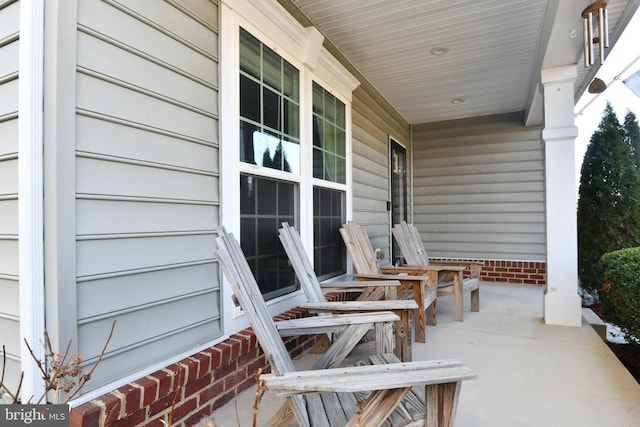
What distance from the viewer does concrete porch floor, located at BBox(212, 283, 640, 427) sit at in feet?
5.86

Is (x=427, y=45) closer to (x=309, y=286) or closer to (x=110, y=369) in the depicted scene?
(x=309, y=286)

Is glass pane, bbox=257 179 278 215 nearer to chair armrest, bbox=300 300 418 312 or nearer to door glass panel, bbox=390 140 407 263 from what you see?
chair armrest, bbox=300 300 418 312

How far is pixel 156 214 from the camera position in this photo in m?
1.62

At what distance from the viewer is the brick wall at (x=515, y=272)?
212 inches

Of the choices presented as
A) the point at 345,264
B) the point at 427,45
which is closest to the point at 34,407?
the point at 345,264

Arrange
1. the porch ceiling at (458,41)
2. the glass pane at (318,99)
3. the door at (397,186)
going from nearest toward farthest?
the porch ceiling at (458,41), the glass pane at (318,99), the door at (397,186)

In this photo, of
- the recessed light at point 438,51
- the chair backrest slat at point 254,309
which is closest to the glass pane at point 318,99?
the recessed light at point 438,51

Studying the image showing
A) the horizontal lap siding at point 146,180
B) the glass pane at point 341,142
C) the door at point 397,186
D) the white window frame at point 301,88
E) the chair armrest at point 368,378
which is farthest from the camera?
the door at point 397,186

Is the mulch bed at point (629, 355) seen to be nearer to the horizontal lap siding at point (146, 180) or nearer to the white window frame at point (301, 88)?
the white window frame at point (301, 88)

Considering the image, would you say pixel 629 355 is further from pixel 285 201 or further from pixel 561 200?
pixel 285 201

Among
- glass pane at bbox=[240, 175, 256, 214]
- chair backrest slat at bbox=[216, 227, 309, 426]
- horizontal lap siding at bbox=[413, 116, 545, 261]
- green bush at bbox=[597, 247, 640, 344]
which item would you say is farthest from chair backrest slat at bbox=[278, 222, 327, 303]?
horizontal lap siding at bbox=[413, 116, 545, 261]

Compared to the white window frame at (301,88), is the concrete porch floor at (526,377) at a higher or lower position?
lower

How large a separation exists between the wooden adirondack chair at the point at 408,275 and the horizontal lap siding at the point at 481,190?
2.58 metres

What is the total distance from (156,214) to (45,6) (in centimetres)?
86
